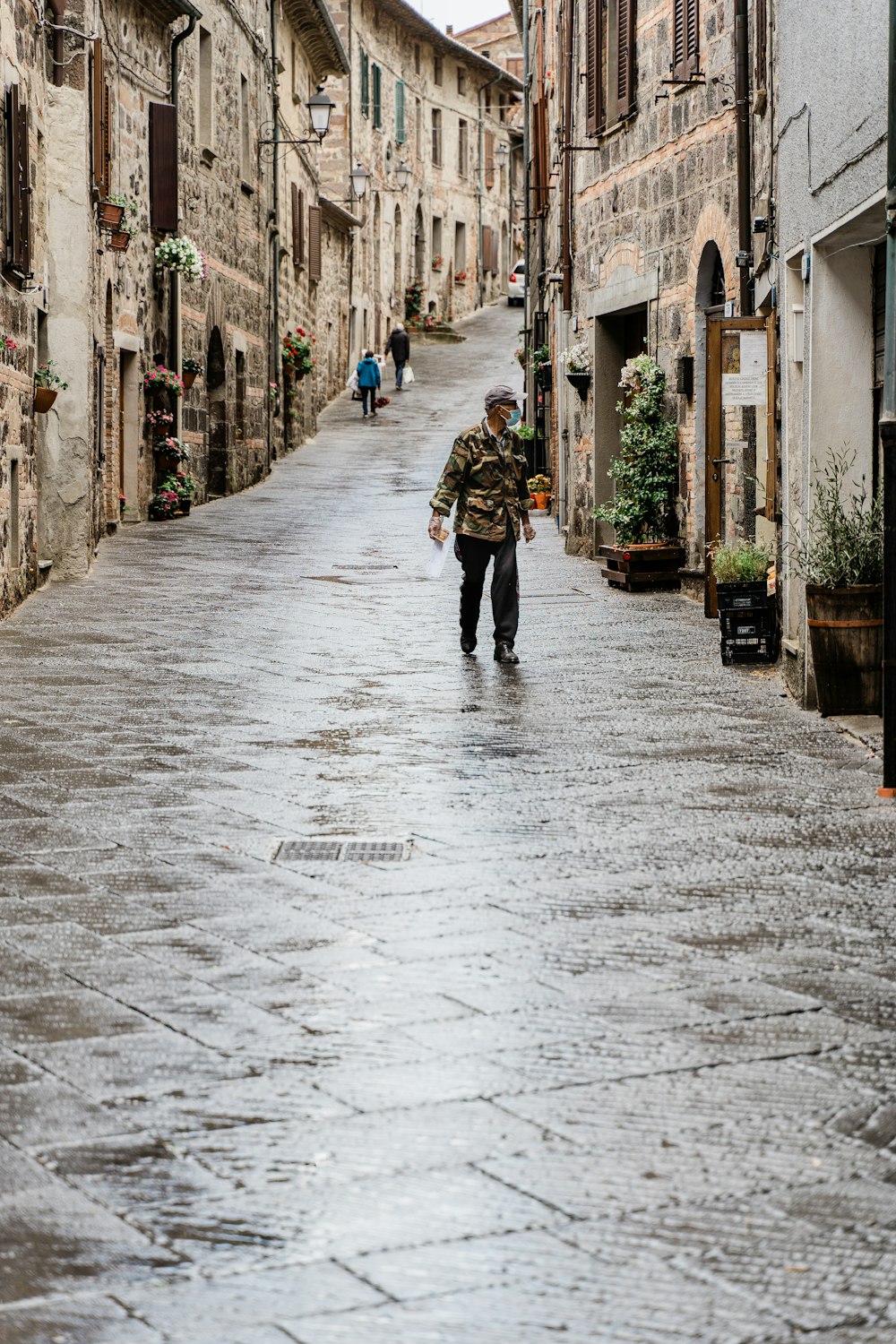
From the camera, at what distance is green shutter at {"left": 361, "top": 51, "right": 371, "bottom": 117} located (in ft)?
143

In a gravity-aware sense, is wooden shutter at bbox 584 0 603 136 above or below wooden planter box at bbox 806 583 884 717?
above

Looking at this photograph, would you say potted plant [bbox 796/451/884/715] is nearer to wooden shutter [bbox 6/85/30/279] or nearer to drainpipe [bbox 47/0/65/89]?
wooden shutter [bbox 6/85/30/279]

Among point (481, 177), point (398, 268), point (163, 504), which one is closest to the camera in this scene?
point (163, 504)

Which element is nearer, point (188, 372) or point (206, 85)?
point (188, 372)

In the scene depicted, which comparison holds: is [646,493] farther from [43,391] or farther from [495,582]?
[495,582]

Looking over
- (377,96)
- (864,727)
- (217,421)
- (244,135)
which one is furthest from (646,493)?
(377,96)

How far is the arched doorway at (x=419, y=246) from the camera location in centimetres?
5209

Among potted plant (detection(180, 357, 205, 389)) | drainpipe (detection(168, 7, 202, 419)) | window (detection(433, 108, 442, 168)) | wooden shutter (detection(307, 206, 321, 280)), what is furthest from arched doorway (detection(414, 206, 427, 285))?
potted plant (detection(180, 357, 205, 389))

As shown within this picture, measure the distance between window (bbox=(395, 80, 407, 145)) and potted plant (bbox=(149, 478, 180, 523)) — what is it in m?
28.8

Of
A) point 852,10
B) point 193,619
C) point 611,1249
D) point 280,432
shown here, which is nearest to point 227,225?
point 280,432

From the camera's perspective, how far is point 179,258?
71.3ft

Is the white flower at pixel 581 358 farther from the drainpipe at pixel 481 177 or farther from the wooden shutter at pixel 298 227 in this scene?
the drainpipe at pixel 481 177

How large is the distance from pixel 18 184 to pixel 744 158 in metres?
5.02

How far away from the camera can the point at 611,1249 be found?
2936 mm
